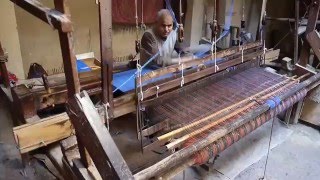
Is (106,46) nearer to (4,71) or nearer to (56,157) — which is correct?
(56,157)

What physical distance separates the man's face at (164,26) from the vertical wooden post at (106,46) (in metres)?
1.40

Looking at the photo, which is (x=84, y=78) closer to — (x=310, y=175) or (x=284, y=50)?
(x=310, y=175)

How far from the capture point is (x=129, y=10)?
534cm

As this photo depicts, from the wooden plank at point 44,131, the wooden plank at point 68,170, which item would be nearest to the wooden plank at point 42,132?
the wooden plank at point 44,131

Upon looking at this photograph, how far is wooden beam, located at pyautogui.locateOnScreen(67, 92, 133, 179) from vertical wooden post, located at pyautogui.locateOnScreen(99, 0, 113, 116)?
501 mm

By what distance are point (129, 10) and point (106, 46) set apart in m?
3.74

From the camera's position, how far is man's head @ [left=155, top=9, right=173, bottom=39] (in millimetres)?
3090

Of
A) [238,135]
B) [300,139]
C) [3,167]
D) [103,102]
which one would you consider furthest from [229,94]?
[3,167]

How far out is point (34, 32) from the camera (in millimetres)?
4859

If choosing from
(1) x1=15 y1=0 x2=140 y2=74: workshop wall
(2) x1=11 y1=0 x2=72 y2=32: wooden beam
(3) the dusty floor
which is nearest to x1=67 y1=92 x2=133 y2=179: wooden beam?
(2) x1=11 y1=0 x2=72 y2=32: wooden beam

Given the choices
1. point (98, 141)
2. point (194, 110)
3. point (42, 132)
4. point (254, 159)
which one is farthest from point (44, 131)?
point (254, 159)

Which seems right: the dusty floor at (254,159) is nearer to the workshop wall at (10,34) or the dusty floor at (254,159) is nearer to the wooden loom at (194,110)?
the wooden loom at (194,110)

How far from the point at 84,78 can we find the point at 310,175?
2531 mm

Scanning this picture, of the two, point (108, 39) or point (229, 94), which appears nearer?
point (108, 39)
